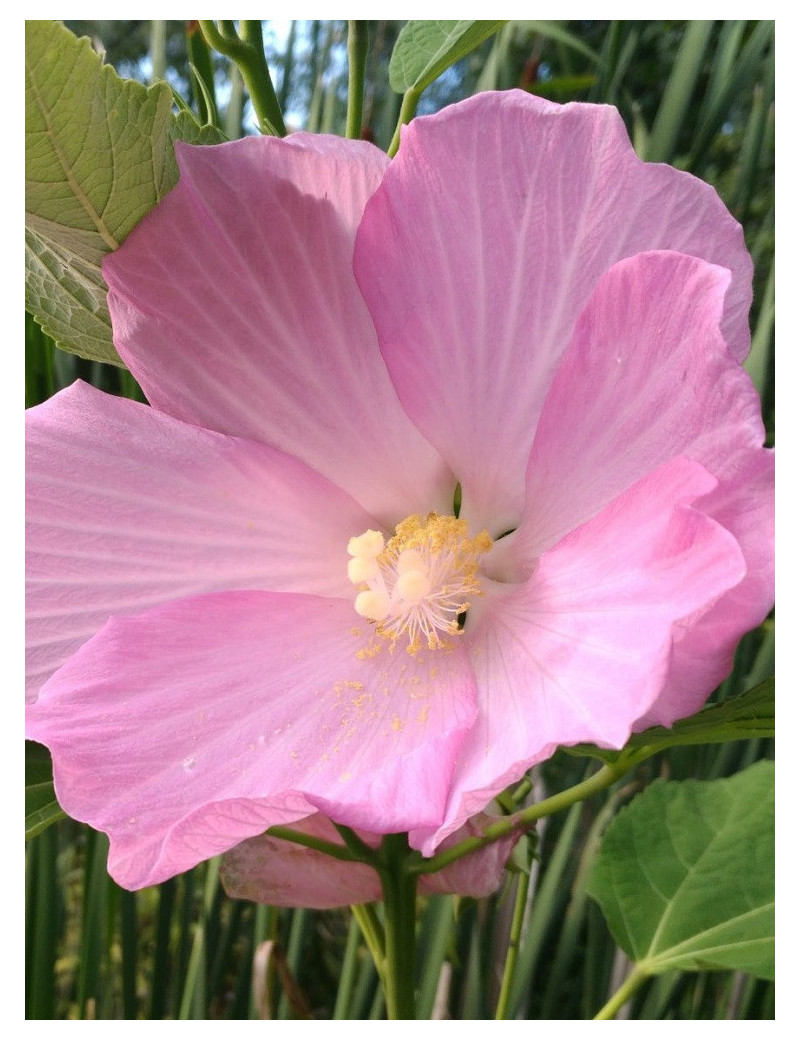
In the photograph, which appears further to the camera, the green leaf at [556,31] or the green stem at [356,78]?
the green leaf at [556,31]

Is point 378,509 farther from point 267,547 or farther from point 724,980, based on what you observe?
point 724,980

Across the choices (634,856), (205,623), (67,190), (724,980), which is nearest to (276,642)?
(205,623)

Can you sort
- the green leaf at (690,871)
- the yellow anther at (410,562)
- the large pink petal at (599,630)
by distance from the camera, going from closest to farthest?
the large pink petal at (599,630), the yellow anther at (410,562), the green leaf at (690,871)

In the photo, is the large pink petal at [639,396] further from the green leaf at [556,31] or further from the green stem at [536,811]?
the green leaf at [556,31]

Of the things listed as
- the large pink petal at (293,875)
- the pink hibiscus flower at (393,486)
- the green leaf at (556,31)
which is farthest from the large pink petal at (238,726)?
the green leaf at (556,31)

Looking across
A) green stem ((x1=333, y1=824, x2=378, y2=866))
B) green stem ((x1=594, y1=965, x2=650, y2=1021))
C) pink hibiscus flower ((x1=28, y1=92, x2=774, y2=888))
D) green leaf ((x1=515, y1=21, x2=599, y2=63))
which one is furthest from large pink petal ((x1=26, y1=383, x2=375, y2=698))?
green leaf ((x1=515, y1=21, x2=599, y2=63))

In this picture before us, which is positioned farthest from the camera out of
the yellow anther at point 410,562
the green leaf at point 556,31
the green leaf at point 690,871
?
the green leaf at point 556,31
